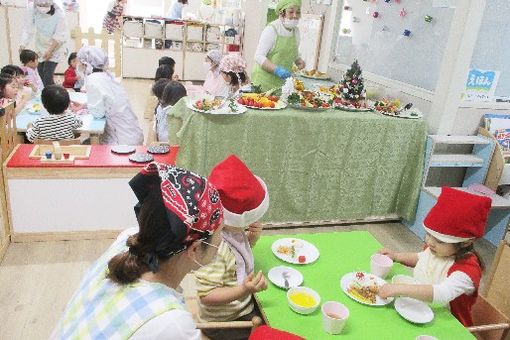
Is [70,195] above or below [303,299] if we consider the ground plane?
below

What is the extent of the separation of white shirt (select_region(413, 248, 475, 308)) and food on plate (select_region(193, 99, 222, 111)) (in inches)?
70.5

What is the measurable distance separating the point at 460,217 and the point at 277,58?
2912mm

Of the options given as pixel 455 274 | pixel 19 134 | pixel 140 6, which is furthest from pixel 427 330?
pixel 140 6

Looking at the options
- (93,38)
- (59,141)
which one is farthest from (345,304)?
Result: (93,38)

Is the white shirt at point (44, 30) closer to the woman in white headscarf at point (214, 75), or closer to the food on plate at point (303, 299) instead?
the woman in white headscarf at point (214, 75)

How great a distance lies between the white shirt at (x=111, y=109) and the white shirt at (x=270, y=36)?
4.37 feet

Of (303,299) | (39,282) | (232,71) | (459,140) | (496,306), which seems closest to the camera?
(303,299)

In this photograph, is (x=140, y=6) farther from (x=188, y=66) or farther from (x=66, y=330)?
(x=66, y=330)

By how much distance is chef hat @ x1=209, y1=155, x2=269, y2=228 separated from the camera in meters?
1.70

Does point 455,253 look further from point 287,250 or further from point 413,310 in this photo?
point 287,250

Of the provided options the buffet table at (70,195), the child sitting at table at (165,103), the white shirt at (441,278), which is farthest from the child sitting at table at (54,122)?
the white shirt at (441,278)

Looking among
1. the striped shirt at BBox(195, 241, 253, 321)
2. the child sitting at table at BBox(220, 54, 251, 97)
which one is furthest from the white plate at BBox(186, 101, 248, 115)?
the striped shirt at BBox(195, 241, 253, 321)

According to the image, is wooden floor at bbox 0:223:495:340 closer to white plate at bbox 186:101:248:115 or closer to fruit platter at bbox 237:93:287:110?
white plate at bbox 186:101:248:115

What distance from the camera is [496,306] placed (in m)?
2.02
